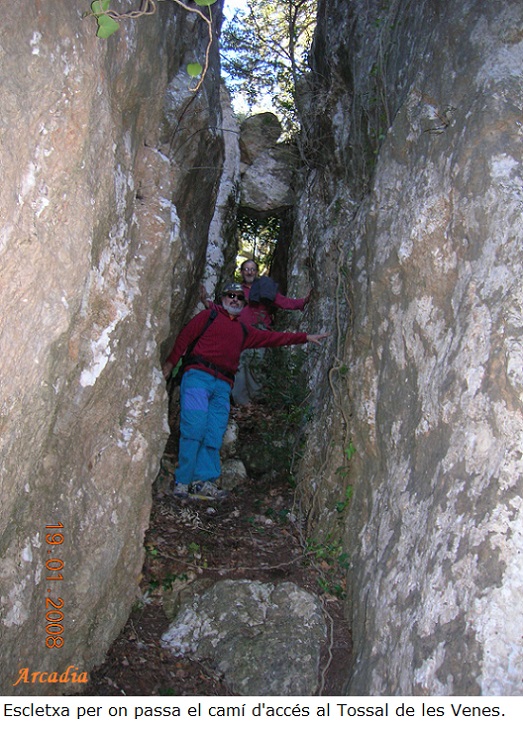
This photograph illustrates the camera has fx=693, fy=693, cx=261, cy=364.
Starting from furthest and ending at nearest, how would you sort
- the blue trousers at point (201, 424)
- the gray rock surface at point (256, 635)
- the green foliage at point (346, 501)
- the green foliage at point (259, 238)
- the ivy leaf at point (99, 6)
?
the green foliage at point (259, 238)
the blue trousers at point (201, 424)
the green foliage at point (346, 501)
the gray rock surface at point (256, 635)
the ivy leaf at point (99, 6)

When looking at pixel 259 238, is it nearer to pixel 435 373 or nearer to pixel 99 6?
pixel 435 373

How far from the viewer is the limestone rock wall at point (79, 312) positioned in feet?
11.0

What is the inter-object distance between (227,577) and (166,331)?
1.94 metres

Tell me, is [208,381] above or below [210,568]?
above

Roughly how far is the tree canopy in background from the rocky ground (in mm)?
5658

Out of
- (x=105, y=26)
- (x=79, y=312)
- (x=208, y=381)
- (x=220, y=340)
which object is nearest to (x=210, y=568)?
(x=208, y=381)

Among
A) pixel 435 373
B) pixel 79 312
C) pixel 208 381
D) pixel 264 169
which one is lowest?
pixel 208 381

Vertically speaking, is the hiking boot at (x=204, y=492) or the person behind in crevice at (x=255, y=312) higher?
the person behind in crevice at (x=255, y=312)

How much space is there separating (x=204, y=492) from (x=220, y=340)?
4.65 ft

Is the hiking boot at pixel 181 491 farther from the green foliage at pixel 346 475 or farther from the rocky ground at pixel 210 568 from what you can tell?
the green foliage at pixel 346 475

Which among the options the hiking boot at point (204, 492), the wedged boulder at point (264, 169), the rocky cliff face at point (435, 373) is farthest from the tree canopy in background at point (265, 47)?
the hiking boot at point (204, 492)

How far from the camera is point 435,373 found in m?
4.07

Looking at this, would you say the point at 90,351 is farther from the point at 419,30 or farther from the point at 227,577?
the point at 419,30
